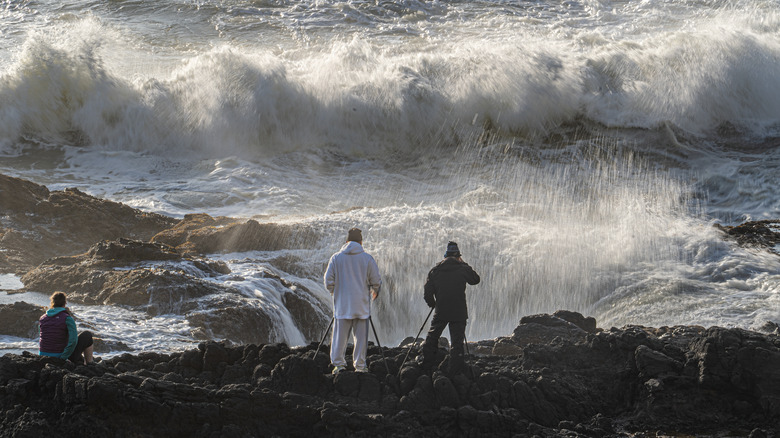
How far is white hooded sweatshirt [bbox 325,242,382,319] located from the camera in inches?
338

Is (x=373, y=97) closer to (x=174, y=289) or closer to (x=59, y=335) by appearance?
(x=174, y=289)

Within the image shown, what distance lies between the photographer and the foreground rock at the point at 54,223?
13680mm

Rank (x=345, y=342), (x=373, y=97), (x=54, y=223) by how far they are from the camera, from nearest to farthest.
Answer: (x=345, y=342) < (x=54, y=223) < (x=373, y=97)

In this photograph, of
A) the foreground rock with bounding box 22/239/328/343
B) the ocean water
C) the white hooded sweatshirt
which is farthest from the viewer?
the ocean water

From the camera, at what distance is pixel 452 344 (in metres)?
8.64

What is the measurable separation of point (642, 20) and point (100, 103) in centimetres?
1829

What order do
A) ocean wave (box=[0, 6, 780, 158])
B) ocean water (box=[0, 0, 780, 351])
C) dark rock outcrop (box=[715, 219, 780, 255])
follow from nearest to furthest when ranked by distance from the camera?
ocean water (box=[0, 0, 780, 351]) → dark rock outcrop (box=[715, 219, 780, 255]) → ocean wave (box=[0, 6, 780, 158])

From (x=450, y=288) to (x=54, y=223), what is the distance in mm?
8579

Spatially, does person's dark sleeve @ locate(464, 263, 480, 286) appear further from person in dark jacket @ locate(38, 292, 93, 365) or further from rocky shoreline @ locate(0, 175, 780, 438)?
person in dark jacket @ locate(38, 292, 93, 365)

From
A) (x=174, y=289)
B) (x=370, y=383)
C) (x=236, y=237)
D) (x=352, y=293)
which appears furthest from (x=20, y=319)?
(x=236, y=237)

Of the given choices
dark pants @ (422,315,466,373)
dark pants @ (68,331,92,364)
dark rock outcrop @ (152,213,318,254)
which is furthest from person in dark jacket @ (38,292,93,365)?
dark rock outcrop @ (152,213,318,254)

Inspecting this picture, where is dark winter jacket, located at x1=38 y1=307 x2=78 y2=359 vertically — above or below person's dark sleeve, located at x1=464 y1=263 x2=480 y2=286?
below


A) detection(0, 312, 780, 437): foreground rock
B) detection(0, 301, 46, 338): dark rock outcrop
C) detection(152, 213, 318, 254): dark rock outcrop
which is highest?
detection(152, 213, 318, 254): dark rock outcrop

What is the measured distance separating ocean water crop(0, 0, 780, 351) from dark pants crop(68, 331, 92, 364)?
14.4 feet
